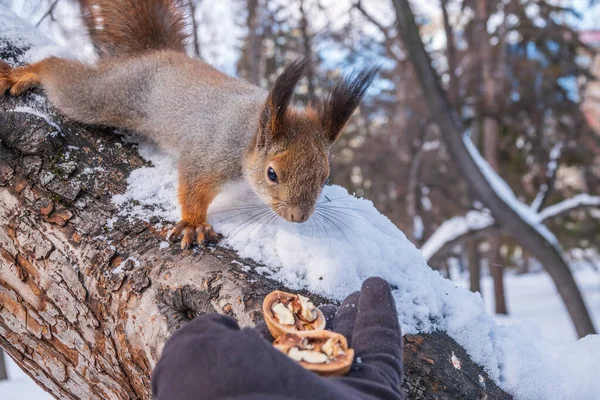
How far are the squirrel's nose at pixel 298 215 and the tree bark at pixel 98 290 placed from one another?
290mm

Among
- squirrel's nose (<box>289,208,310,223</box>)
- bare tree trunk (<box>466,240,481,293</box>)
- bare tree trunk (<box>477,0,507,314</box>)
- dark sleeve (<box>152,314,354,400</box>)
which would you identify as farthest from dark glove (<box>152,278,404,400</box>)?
bare tree trunk (<box>466,240,481,293</box>)

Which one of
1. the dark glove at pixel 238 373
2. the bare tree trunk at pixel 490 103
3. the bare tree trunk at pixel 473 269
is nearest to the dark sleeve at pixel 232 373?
the dark glove at pixel 238 373

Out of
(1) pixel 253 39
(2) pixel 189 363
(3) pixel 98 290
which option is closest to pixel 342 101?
(3) pixel 98 290

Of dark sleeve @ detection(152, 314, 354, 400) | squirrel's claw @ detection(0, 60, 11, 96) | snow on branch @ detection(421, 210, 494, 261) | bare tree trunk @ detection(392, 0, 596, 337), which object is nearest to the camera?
dark sleeve @ detection(152, 314, 354, 400)

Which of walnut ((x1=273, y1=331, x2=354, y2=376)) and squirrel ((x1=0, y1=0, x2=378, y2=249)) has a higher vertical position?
squirrel ((x1=0, y1=0, x2=378, y2=249))

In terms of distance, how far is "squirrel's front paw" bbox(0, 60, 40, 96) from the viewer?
1.91 m

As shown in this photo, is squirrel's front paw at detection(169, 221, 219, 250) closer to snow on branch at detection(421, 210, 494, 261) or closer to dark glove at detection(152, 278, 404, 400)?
dark glove at detection(152, 278, 404, 400)

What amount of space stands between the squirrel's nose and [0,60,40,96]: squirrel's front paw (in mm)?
1137

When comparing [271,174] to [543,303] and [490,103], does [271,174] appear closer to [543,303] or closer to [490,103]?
[490,103]

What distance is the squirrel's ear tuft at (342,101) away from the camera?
1.62 m

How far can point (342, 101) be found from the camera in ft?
5.69

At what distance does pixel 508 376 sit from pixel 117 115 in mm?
1627

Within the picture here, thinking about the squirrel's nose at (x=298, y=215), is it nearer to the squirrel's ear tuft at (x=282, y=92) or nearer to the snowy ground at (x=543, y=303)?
the squirrel's ear tuft at (x=282, y=92)

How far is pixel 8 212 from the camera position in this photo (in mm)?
1409
